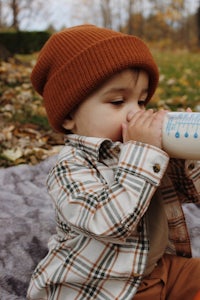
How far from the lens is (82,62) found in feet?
5.25

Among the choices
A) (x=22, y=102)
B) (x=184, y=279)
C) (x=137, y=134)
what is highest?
(x=137, y=134)

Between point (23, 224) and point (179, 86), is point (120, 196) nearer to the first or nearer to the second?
point (23, 224)

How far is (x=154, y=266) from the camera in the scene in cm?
164

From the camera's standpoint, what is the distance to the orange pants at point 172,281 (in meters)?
1.58

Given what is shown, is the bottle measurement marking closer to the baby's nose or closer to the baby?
the baby

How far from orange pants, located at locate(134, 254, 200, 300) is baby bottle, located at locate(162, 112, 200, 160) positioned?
1.55ft

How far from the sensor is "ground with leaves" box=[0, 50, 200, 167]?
3352mm

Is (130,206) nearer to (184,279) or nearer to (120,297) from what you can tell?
(120,297)

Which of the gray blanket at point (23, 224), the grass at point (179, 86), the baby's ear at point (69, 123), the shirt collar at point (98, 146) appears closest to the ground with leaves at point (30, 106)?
the grass at point (179, 86)

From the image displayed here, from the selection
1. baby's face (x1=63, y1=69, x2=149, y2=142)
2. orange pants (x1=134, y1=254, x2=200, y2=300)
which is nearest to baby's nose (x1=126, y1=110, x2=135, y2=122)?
baby's face (x1=63, y1=69, x2=149, y2=142)

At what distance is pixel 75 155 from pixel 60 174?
0.09 metres

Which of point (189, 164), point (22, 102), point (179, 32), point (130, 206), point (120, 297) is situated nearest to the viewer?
point (130, 206)

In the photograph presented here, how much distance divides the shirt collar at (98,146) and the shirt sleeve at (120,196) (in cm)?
11

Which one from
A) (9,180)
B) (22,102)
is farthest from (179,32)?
(9,180)
